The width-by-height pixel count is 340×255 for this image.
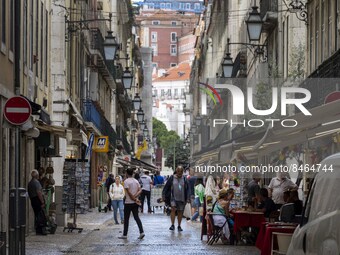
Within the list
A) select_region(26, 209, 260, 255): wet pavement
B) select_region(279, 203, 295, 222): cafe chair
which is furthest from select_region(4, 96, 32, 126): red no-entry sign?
select_region(279, 203, 295, 222): cafe chair

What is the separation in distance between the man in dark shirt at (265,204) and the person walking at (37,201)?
15.8 ft

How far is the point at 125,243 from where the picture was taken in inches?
1017

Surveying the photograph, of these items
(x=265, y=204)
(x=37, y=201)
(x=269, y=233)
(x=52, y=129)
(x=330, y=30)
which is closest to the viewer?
(x=269, y=233)

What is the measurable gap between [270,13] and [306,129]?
21759 millimetres

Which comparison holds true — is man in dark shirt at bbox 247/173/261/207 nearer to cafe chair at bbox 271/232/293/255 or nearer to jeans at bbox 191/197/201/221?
jeans at bbox 191/197/201/221

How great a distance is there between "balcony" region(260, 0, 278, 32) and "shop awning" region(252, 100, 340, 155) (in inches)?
617

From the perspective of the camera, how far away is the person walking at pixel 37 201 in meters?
27.4

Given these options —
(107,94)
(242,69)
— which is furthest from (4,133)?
(107,94)

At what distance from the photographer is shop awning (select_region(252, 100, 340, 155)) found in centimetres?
1812

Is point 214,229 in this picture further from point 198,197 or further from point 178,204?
point 198,197

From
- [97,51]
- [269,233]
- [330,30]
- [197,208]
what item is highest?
[97,51]

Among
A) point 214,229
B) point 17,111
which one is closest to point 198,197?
point 214,229

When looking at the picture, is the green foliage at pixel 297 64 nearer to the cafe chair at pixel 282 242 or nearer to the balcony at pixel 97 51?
the cafe chair at pixel 282 242

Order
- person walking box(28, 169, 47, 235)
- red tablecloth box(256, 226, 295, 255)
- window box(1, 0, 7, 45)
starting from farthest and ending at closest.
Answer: person walking box(28, 169, 47, 235) < window box(1, 0, 7, 45) < red tablecloth box(256, 226, 295, 255)
